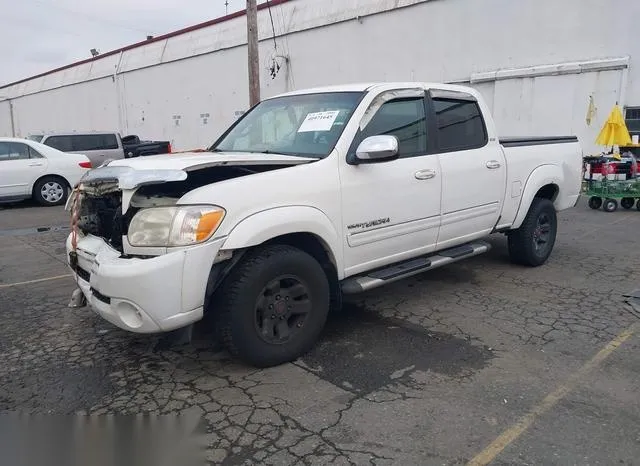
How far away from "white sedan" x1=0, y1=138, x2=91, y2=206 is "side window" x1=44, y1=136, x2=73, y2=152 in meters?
2.37

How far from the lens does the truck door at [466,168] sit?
4.76 m

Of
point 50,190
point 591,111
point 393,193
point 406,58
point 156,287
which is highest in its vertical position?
A: point 406,58

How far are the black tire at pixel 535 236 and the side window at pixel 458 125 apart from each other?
3.99ft

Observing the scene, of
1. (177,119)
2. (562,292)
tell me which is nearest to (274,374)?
(562,292)

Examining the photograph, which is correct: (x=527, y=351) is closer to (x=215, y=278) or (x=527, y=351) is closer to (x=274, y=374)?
(x=274, y=374)

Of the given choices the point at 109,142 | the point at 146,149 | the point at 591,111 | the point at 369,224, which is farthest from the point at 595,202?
the point at 146,149

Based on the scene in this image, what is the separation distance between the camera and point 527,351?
388 centimetres

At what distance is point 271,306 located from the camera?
3561 millimetres

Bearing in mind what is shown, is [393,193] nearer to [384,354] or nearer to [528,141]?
[384,354]

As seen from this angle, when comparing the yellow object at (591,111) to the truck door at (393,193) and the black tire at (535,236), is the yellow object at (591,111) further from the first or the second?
the truck door at (393,193)

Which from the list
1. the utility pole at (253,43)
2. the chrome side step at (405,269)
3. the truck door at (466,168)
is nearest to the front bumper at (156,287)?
the chrome side step at (405,269)

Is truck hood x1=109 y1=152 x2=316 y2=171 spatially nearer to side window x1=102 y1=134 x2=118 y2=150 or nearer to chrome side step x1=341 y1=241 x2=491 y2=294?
chrome side step x1=341 y1=241 x2=491 y2=294

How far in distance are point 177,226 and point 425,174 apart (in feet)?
7.28

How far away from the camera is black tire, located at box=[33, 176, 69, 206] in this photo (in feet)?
39.9
